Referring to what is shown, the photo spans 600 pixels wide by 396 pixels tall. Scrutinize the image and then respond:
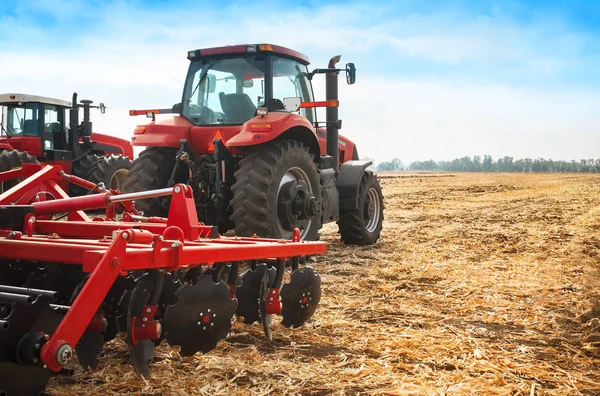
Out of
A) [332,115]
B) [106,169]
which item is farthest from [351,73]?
[106,169]

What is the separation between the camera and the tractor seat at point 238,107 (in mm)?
6508

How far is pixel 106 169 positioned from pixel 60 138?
3.55 feet

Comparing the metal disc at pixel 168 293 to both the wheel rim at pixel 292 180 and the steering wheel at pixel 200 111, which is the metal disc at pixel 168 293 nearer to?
the wheel rim at pixel 292 180

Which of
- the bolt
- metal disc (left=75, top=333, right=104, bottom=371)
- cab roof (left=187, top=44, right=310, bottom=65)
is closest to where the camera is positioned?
the bolt

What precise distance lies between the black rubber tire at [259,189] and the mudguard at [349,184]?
1.65 meters

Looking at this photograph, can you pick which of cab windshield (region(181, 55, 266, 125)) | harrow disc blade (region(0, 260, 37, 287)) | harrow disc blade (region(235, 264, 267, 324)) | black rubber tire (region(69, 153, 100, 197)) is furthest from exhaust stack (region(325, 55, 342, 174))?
black rubber tire (region(69, 153, 100, 197))

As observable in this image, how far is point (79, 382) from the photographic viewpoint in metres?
3.01

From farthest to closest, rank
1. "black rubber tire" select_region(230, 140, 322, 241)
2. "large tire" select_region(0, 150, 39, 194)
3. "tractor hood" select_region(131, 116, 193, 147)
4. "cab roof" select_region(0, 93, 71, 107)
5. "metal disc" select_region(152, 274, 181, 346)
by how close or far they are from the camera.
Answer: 1. "cab roof" select_region(0, 93, 71, 107)
2. "large tire" select_region(0, 150, 39, 194)
3. "tractor hood" select_region(131, 116, 193, 147)
4. "black rubber tire" select_region(230, 140, 322, 241)
5. "metal disc" select_region(152, 274, 181, 346)

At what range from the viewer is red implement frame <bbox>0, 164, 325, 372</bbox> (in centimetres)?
254

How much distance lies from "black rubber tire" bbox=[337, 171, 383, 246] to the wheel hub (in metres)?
1.51

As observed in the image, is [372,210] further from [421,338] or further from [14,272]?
[14,272]

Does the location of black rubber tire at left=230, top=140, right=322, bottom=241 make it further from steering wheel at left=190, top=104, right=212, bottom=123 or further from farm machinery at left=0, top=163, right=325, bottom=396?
farm machinery at left=0, top=163, right=325, bottom=396

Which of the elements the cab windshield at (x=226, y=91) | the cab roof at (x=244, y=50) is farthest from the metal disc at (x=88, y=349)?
the cab roof at (x=244, y=50)

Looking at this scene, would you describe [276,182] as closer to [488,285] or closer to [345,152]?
[488,285]
